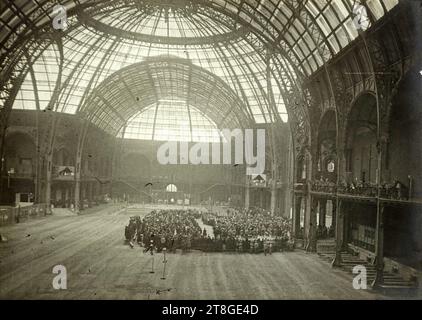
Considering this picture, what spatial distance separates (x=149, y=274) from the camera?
20047 mm

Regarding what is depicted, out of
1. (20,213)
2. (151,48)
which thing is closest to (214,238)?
(20,213)

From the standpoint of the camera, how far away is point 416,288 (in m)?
19.0

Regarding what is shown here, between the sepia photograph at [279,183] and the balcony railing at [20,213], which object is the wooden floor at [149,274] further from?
the balcony railing at [20,213]

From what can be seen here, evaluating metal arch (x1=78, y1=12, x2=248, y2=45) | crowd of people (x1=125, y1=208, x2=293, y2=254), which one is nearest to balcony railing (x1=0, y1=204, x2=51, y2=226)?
crowd of people (x1=125, y1=208, x2=293, y2=254)

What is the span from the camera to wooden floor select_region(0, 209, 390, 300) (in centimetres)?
1705

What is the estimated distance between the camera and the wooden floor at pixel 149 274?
17.0 metres

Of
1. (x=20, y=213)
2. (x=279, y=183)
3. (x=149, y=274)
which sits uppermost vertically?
(x=279, y=183)

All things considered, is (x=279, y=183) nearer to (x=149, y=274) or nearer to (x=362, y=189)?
(x=362, y=189)

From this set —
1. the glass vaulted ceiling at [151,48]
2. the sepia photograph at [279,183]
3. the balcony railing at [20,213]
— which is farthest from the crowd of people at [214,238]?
the glass vaulted ceiling at [151,48]

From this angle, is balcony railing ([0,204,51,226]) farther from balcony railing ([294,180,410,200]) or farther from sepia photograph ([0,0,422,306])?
balcony railing ([294,180,410,200])

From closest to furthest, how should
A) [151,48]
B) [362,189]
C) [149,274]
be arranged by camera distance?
[149,274] → [362,189] → [151,48]

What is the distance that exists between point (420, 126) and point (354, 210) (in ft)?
31.1

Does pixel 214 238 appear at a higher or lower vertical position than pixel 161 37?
lower

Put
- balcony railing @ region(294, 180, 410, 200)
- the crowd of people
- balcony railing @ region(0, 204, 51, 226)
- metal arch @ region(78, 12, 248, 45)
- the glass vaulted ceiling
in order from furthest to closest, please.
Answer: metal arch @ region(78, 12, 248, 45), the glass vaulted ceiling, balcony railing @ region(0, 204, 51, 226), the crowd of people, balcony railing @ region(294, 180, 410, 200)
